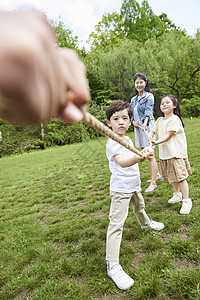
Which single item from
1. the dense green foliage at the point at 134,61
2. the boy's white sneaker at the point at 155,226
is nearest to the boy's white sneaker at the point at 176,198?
the boy's white sneaker at the point at 155,226

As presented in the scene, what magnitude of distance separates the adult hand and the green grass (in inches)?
24.5

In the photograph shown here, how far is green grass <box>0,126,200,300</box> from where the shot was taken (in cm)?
182

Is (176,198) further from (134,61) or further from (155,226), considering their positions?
(134,61)

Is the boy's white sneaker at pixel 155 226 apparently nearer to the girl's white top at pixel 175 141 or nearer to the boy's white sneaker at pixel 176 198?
the boy's white sneaker at pixel 176 198

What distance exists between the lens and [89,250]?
7.98ft

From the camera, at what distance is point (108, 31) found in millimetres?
30000

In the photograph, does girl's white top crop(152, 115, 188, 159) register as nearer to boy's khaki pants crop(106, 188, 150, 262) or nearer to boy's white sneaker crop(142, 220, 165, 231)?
boy's white sneaker crop(142, 220, 165, 231)

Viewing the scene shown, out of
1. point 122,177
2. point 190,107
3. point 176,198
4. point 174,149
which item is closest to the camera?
point 122,177

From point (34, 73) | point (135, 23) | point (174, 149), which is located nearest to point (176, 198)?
point (174, 149)

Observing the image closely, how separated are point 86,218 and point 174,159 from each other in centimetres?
165

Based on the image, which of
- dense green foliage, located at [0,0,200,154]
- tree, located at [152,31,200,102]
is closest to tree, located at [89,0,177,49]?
dense green foliage, located at [0,0,200,154]

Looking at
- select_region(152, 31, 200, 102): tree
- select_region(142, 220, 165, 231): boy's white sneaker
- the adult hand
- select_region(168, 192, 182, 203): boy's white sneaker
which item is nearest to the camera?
the adult hand

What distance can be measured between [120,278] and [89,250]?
66 cm

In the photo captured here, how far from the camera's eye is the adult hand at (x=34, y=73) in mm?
298
